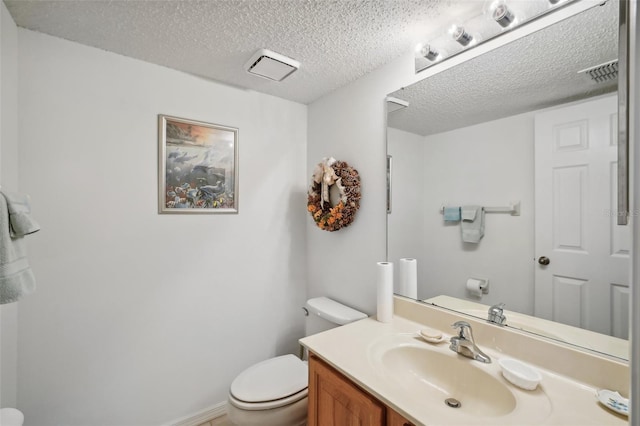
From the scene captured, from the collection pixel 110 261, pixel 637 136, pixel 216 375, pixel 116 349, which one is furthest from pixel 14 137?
pixel 637 136

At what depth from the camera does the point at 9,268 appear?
0.94 metres

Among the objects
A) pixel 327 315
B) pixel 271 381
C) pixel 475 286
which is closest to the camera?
pixel 475 286

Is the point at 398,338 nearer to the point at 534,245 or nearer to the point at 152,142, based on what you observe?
the point at 534,245

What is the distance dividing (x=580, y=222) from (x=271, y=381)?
61.4 inches

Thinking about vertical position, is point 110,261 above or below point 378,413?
above

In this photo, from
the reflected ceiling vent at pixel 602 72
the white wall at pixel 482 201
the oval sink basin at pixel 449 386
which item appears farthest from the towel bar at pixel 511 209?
the oval sink basin at pixel 449 386

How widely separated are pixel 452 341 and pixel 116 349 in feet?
5.69

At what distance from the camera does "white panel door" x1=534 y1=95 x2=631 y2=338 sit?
0.92 metres

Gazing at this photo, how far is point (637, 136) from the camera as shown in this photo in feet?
1.33

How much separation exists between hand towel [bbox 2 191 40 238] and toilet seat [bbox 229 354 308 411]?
1.13 meters

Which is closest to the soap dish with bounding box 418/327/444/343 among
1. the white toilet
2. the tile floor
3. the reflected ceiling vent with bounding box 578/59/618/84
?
the white toilet

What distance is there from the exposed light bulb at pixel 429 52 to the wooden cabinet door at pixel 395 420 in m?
1.50

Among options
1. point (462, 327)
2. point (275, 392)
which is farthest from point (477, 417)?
point (275, 392)

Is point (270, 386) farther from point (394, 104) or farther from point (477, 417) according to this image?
point (394, 104)
